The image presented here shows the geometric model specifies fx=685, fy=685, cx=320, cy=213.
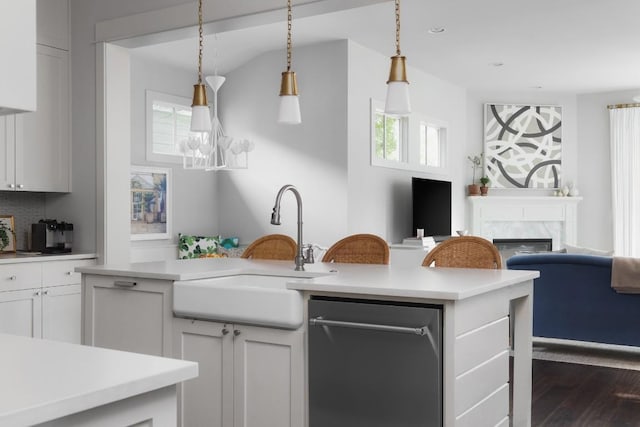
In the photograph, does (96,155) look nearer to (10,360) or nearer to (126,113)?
(126,113)

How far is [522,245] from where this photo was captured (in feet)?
31.1

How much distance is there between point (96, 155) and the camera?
4.81 meters

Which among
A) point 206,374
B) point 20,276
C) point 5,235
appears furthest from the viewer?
point 5,235

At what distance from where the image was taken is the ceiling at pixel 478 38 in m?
5.93

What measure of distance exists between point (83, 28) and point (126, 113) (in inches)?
26.7

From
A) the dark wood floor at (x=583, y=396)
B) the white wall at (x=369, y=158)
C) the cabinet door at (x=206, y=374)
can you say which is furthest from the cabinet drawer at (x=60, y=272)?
the dark wood floor at (x=583, y=396)

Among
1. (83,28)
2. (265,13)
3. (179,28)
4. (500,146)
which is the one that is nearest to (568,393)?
(265,13)

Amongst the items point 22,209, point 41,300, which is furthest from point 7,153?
point 41,300

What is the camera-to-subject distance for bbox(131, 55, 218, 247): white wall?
22.8 feet

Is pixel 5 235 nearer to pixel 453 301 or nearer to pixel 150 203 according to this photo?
pixel 150 203

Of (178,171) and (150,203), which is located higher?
(178,171)

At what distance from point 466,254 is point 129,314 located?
1.62m

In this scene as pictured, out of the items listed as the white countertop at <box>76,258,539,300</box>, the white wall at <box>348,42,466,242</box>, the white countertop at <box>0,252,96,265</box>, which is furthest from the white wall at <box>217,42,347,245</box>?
the white countertop at <box>76,258,539,300</box>

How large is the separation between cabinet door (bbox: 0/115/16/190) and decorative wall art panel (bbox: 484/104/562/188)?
275 inches
